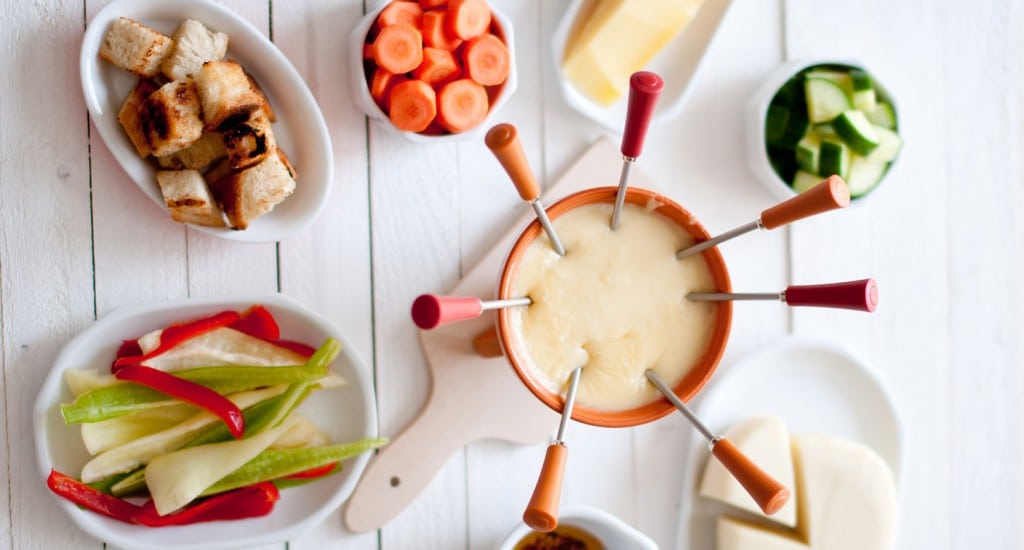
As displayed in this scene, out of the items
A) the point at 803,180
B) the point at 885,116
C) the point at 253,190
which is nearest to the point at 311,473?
the point at 253,190

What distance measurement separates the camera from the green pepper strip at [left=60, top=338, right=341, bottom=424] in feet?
3.99

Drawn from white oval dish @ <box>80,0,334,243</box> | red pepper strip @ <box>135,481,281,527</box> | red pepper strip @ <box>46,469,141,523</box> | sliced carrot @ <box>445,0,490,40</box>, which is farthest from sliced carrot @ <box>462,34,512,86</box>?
red pepper strip @ <box>46,469,141,523</box>

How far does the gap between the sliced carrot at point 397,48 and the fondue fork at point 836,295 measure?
0.57 metres

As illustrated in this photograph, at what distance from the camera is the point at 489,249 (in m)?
1.43

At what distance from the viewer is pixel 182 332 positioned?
49.3 inches

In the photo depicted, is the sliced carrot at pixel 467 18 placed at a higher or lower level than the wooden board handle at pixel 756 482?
higher

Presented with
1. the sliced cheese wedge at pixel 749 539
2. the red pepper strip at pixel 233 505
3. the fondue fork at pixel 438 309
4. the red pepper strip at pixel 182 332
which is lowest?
the sliced cheese wedge at pixel 749 539

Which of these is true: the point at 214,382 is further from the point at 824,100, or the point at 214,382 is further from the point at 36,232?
the point at 824,100

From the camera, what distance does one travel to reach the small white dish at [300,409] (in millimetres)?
1233

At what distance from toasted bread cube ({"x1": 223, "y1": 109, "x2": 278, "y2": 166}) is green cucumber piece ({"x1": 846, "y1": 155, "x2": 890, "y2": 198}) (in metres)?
0.94

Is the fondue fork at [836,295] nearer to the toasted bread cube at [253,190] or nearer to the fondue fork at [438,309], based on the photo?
the fondue fork at [438,309]

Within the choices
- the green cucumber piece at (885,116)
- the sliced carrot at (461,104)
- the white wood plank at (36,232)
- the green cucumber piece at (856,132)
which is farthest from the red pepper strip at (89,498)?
the green cucumber piece at (885,116)

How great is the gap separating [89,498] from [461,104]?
2.53 feet

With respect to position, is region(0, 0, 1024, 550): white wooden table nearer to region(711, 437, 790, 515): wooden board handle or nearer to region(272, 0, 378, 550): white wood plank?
region(272, 0, 378, 550): white wood plank
